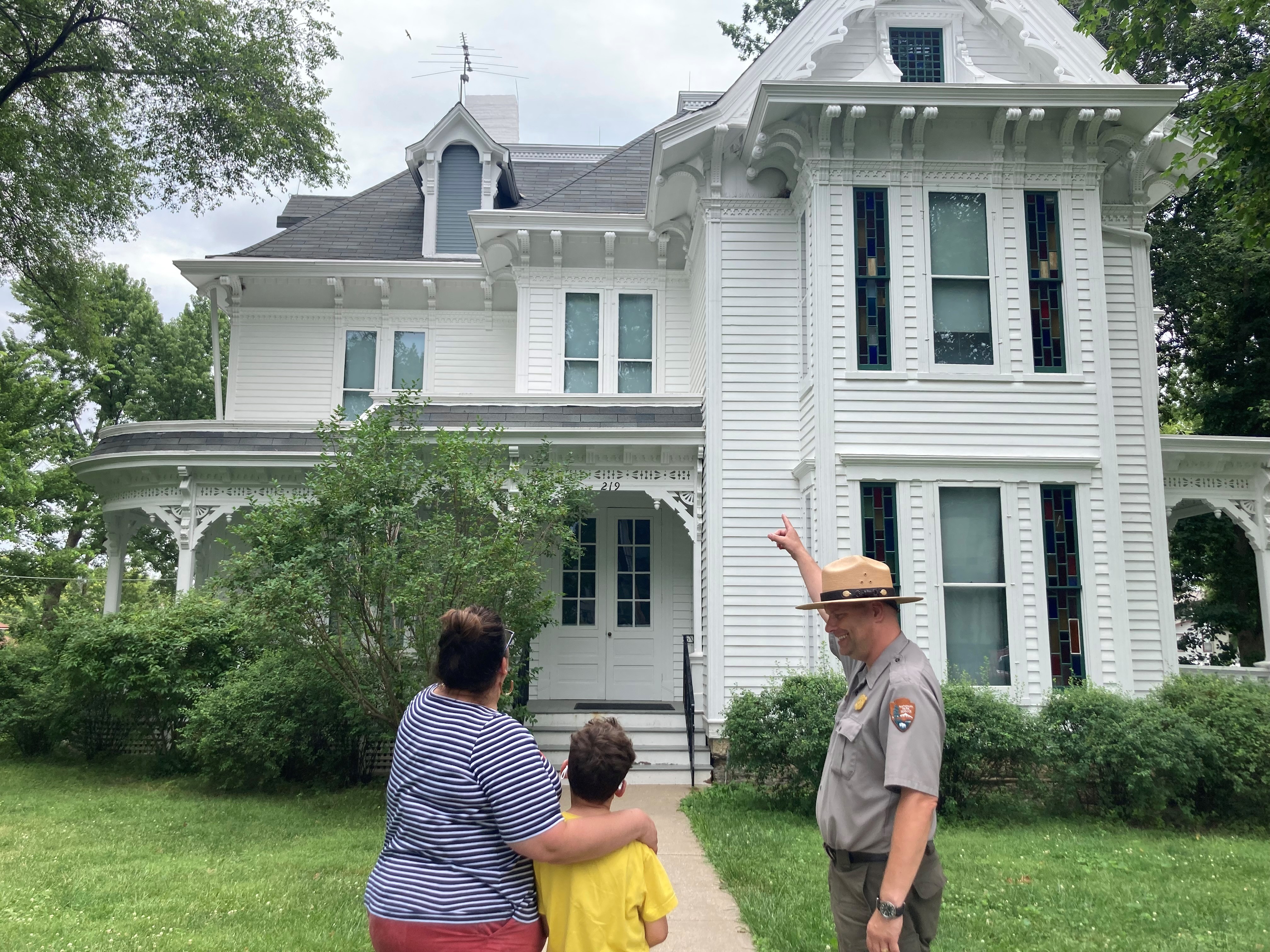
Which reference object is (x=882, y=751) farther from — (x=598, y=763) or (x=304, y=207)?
(x=304, y=207)

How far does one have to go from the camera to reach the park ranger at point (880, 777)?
2582 millimetres

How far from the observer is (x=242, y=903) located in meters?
5.80

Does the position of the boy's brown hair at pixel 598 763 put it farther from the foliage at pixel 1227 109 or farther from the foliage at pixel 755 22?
the foliage at pixel 755 22

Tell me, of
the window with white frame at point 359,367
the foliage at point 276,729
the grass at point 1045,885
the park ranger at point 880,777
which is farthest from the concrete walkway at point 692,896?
the window with white frame at point 359,367

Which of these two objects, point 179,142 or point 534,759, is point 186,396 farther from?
point 534,759

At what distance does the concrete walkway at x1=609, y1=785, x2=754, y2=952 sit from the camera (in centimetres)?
519

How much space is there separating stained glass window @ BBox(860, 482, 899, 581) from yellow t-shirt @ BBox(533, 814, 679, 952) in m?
7.70

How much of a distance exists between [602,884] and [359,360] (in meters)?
13.6

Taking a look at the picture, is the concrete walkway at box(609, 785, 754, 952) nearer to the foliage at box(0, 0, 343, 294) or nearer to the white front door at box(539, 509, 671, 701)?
the white front door at box(539, 509, 671, 701)

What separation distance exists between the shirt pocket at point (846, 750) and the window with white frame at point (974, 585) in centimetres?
720

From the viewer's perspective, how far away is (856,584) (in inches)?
117

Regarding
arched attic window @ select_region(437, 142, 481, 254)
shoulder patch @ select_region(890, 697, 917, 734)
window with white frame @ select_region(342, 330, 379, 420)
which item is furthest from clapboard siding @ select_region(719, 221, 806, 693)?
shoulder patch @ select_region(890, 697, 917, 734)

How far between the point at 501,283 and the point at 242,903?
34.7 ft

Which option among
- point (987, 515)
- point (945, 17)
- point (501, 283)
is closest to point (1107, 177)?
point (945, 17)
